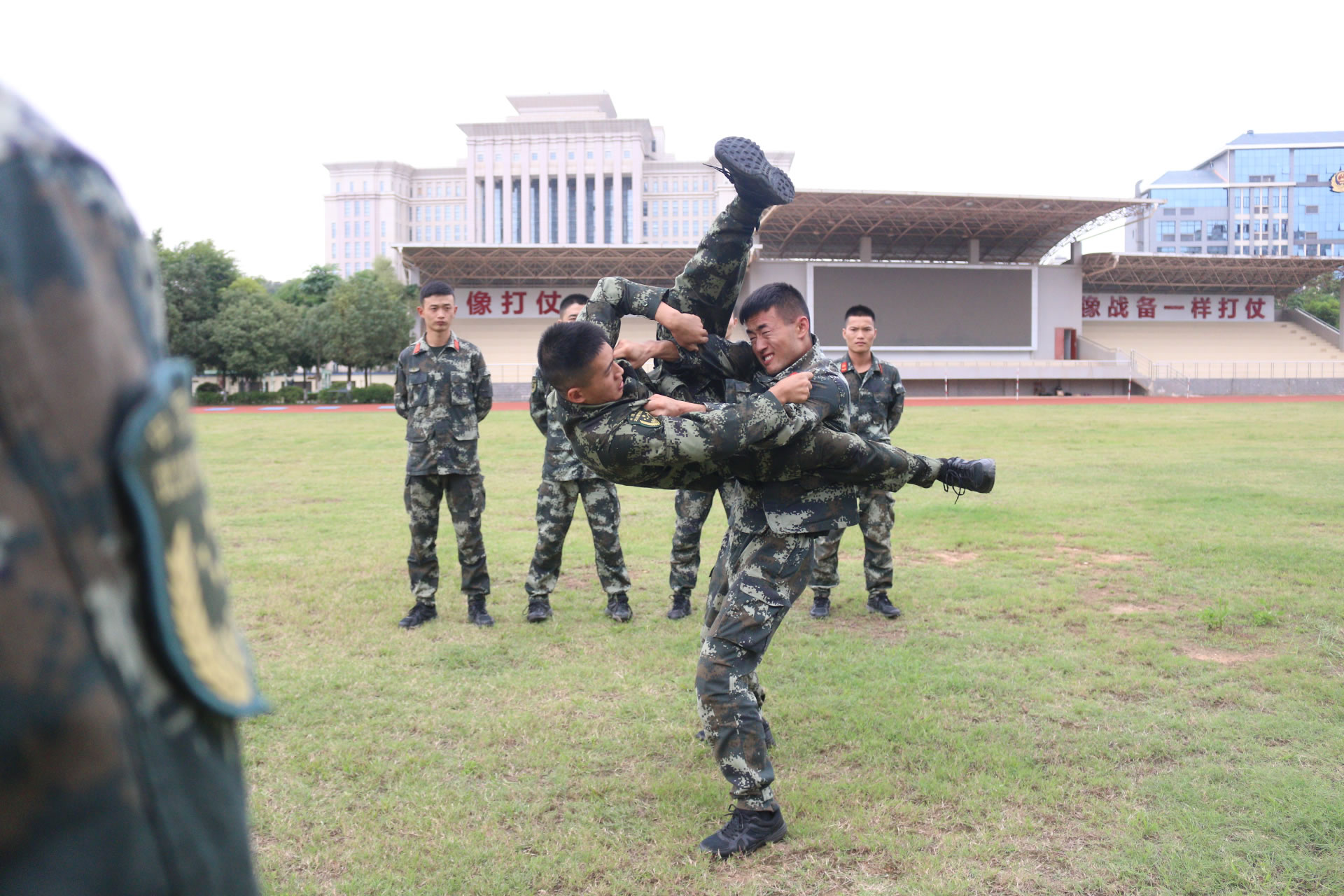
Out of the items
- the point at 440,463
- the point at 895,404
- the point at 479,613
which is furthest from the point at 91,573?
the point at 895,404

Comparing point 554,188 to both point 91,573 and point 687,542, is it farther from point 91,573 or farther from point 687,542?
point 91,573

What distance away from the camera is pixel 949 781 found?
395 centimetres

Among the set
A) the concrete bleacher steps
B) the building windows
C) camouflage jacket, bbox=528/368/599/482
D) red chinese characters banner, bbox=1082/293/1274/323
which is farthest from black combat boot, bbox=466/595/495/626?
the building windows

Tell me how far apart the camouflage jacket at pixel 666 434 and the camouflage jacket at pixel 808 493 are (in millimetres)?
207

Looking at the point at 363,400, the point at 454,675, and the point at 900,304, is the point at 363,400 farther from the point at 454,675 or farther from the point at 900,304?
the point at 454,675

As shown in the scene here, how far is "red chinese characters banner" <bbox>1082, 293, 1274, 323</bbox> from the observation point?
170 feet

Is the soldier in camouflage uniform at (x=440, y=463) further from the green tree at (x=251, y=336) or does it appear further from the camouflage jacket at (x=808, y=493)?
the green tree at (x=251, y=336)

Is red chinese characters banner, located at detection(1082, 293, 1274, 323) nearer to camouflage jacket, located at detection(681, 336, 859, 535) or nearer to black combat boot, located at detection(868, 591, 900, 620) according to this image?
black combat boot, located at detection(868, 591, 900, 620)

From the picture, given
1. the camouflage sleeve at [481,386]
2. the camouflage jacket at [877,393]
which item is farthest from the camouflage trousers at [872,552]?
the camouflage sleeve at [481,386]

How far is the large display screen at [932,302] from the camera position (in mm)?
44719

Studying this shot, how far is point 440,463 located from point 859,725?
3.47 metres

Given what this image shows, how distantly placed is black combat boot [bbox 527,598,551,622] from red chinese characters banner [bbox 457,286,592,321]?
4379 cm

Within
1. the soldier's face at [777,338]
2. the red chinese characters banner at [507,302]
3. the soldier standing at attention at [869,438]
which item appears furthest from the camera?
the red chinese characters banner at [507,302]

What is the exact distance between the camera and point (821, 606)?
670 centimetres
